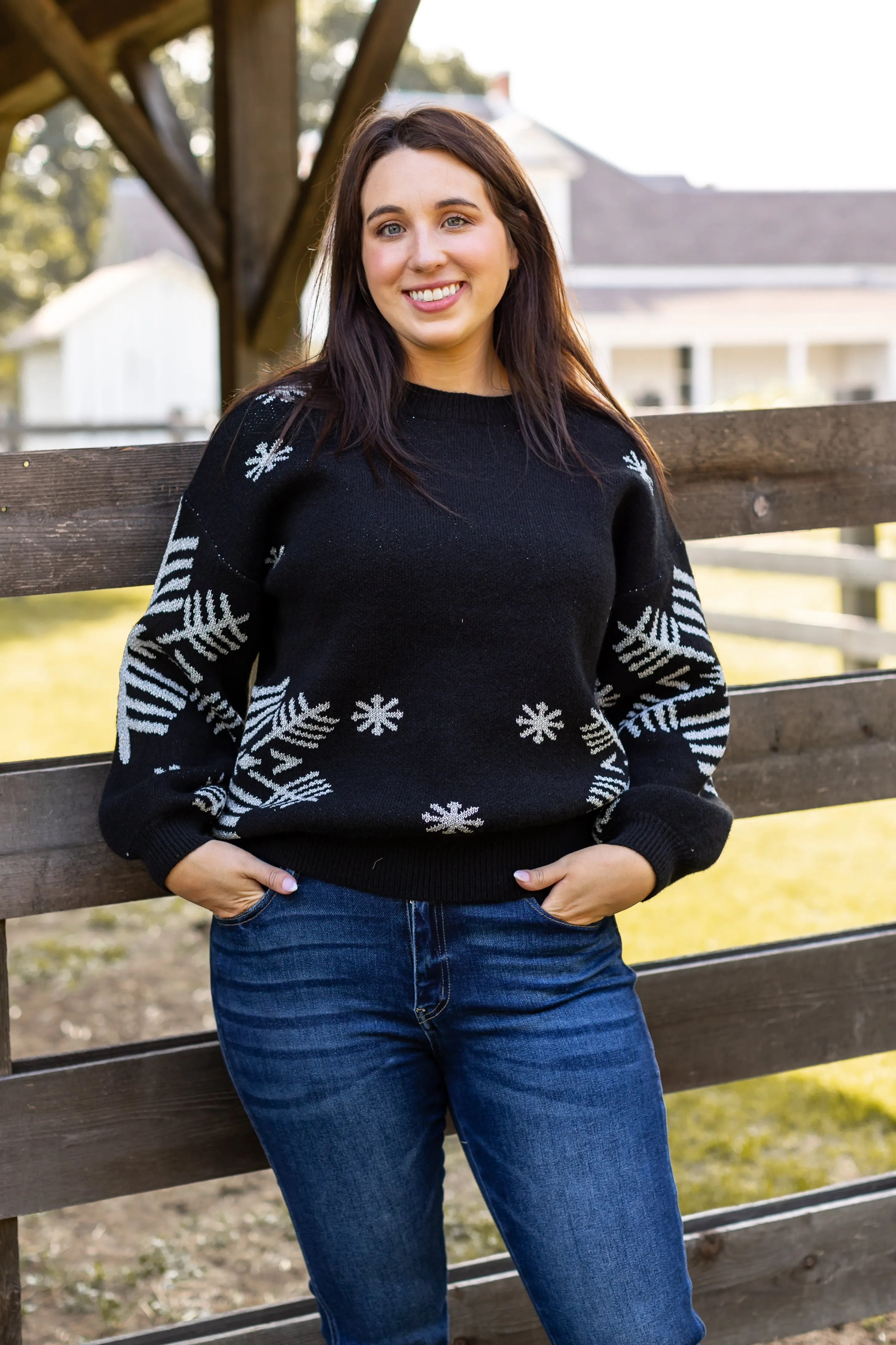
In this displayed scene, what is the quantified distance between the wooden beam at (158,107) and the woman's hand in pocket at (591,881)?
3173mm

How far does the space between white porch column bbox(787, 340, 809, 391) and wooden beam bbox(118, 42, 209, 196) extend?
21703 mm

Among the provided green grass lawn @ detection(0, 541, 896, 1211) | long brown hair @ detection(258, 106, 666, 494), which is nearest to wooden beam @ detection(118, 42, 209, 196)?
green grass lawn @ detection(0, 541, 896, 1211)

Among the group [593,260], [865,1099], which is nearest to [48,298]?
[593,260]

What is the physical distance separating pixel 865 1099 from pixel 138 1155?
6.51 ft

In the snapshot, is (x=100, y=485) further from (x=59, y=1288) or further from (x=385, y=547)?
(x=59, y=1288)

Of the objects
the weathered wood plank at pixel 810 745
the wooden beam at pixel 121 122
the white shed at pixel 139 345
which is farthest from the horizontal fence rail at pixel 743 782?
the white shed at pixel 139 345

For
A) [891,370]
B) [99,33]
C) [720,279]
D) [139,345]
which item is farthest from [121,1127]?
[139,345]

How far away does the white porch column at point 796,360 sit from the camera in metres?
26.1

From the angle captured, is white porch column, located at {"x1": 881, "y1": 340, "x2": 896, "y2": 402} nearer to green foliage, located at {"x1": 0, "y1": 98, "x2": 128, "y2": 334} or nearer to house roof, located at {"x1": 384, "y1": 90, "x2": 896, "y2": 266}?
house roof, located at {"x1": 384, "y1": 90, "x2": 896, "y2": 266}

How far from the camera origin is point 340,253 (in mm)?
1797

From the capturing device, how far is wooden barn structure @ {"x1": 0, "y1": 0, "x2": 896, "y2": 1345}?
5.84 feet

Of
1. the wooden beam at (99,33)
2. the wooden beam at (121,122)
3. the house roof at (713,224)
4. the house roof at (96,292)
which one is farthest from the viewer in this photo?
the house roof at (96,292)

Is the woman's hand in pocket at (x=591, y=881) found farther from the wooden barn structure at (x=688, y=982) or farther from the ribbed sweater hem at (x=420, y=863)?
the wooden barn structure at (x=688, y=982)

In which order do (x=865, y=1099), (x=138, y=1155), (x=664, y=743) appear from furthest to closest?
(x=865, y=1099) < (x=138, y=1155) < (x=664, y=743)
